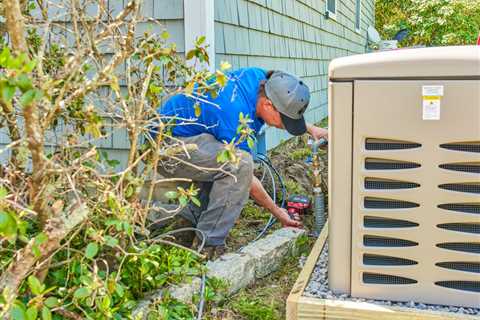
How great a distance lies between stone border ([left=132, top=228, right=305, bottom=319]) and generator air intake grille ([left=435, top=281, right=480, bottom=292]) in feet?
3.04

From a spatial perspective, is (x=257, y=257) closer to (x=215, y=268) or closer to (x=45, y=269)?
(x=215, y=268)

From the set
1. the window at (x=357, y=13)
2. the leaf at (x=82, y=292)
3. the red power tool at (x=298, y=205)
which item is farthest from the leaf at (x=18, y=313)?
the window at (x=357, y=13)

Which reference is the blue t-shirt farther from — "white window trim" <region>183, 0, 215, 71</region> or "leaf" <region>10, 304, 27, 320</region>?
"leaf" <region>10, 304, 27, 320</region>

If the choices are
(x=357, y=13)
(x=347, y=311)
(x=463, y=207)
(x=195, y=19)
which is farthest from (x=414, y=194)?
(x=357, y=13)

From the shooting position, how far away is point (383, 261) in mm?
2004

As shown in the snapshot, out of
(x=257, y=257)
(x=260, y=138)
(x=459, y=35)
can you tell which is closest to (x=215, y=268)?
(x=257, y=257)

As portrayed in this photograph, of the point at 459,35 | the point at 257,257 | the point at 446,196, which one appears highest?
the point at 459,35

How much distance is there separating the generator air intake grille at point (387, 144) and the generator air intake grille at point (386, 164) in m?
0.05

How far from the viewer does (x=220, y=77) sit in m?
1.89

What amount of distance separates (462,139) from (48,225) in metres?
1.39

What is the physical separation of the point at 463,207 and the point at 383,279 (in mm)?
405

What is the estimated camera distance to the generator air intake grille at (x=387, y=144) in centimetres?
188

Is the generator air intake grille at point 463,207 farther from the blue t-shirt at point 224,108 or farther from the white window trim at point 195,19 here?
the white window trim at point 195,19

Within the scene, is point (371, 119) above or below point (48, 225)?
above
